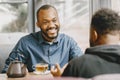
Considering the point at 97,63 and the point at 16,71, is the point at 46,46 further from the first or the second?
the point at 97,63

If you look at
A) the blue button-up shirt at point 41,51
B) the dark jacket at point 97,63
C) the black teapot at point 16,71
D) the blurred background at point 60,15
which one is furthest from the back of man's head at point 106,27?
the blurred background at point 60,15

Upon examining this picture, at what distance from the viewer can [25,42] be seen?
3.10 m

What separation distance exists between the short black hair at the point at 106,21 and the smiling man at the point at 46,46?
1.20m

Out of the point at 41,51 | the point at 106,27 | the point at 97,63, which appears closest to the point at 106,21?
the point at 106,27

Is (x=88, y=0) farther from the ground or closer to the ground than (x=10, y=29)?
farther from the ground

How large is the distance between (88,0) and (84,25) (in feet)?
1.04

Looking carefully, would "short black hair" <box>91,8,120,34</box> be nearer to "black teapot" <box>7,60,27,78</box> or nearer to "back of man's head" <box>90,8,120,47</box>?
"back of man's head" <box>90,8,120,47</box>

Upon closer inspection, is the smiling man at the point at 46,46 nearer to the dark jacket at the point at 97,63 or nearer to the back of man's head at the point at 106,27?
the back of man's head at the point at 106,27

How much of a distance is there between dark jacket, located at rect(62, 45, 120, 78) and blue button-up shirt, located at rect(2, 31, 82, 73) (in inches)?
51.1

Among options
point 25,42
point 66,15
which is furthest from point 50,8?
point 66,15

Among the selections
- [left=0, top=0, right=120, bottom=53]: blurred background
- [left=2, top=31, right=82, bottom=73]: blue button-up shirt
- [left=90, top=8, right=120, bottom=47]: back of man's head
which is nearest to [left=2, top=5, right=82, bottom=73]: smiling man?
[left=2, top=31, right=82, bottom=73]: blue button-up shirt

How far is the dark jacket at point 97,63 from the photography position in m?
1.67

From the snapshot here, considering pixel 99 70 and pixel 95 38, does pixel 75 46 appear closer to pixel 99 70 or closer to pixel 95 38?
pixel 95 38

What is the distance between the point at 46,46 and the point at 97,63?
1464 mm
